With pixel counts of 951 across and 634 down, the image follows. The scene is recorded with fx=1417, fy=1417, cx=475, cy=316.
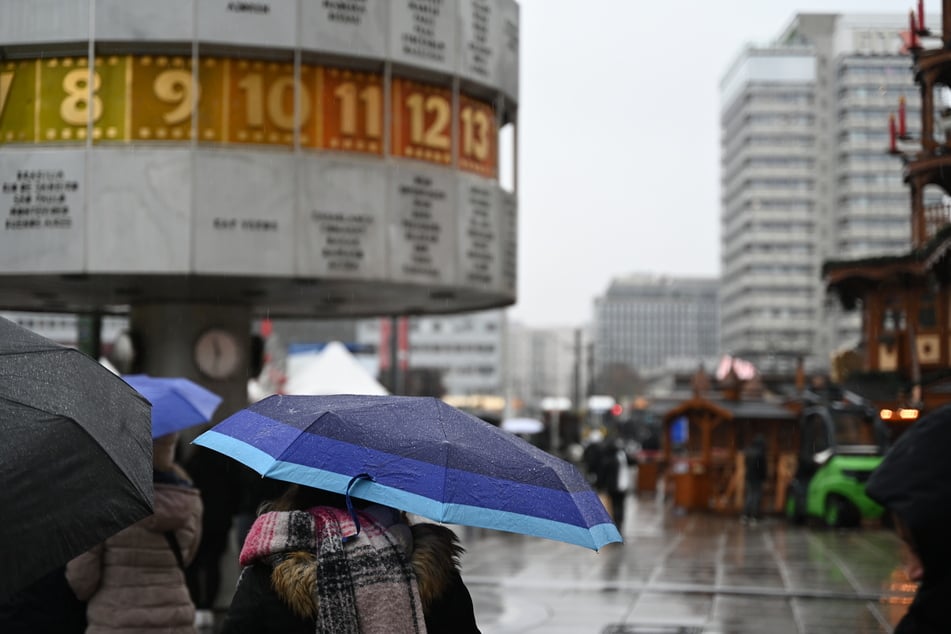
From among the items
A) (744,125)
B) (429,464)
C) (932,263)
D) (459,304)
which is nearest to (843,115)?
(744,125)

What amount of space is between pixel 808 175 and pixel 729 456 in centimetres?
12468

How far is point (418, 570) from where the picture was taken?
14.4ft

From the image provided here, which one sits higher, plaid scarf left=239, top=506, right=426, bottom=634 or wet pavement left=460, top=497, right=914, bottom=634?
plaid scarf left=239, top=506, right=426, bottom=634

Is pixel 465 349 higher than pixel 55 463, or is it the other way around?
pixel 465 349

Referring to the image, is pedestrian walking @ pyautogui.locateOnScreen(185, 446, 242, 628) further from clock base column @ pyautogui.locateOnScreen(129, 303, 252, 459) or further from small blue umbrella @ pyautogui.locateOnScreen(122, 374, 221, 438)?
small blue umbrella @ pyautogui.locateOnScreen(122, 374, 221, 438)

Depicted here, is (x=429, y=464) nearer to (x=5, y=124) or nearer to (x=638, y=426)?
(x=5, y=124)

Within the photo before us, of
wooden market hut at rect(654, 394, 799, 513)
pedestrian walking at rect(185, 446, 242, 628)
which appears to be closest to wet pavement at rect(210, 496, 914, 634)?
pedestrian walking at rect(185, 446, 242, 628)

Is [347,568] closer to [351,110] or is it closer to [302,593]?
[302,593]

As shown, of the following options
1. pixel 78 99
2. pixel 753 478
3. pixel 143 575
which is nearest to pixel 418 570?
pixel 143 575

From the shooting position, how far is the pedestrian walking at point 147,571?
691cm

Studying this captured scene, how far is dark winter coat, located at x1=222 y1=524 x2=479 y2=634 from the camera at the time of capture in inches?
165

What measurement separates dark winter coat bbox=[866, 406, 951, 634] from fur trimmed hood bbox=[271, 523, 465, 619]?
4.49 feet

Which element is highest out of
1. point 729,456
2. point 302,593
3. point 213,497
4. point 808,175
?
point 808,175

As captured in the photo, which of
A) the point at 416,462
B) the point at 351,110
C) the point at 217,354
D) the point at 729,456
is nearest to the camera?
the point at 416,462
